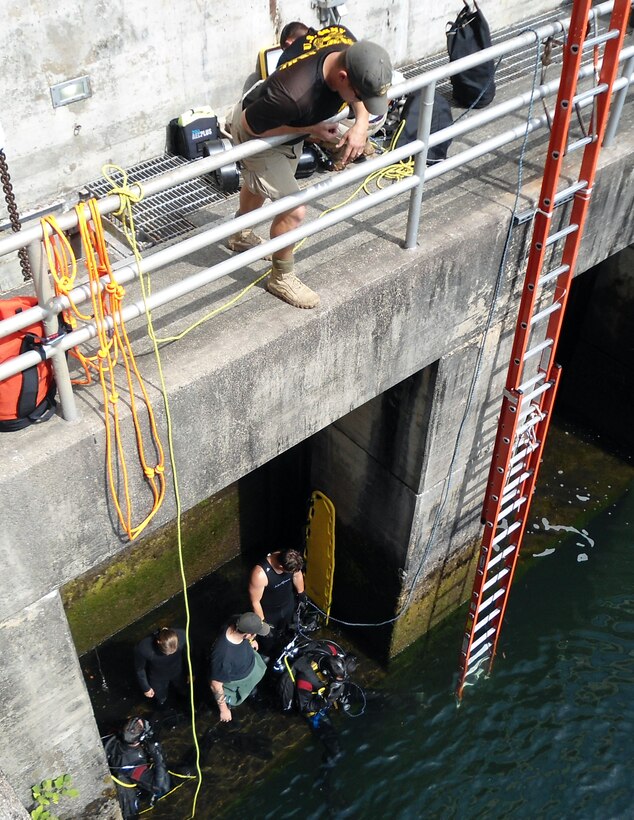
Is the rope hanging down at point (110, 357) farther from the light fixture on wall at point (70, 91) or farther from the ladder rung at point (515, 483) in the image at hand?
the ladder rung at point (515, 483)

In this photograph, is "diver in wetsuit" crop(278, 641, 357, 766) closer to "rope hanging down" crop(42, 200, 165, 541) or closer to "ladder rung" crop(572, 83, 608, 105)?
"rope hanging down" crop(42, 200, 165, 541)

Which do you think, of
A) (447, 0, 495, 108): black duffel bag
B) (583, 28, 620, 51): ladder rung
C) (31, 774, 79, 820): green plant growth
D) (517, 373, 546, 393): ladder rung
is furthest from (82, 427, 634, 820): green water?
(583, 28, 620, 51): ladder rung

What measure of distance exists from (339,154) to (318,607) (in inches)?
204

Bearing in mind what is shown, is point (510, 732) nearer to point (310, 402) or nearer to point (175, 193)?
point (310, 402)

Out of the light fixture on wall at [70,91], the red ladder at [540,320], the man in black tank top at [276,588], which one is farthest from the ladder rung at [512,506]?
the light fixture on wall at [70,91]

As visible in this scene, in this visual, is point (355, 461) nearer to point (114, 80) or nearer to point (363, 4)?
point (114, 80)

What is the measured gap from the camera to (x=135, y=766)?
6953 mm

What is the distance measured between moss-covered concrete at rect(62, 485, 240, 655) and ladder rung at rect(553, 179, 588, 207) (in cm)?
457

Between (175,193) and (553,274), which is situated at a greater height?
(553,274)

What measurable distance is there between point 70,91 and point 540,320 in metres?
4.08

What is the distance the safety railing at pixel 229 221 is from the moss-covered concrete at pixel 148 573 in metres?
4.38

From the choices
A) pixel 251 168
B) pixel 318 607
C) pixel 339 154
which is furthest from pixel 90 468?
pixel 318 607

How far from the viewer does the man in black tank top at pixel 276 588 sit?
742cm

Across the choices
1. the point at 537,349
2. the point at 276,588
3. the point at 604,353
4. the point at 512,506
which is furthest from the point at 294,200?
the point at 604,353
